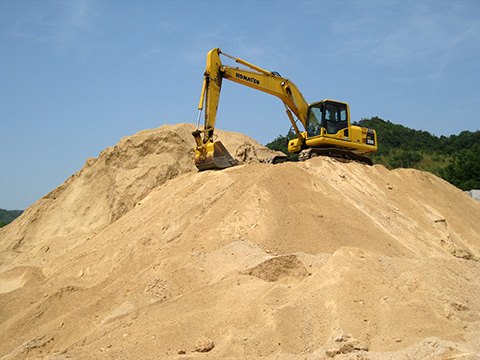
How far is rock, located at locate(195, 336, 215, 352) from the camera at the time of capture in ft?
22.0

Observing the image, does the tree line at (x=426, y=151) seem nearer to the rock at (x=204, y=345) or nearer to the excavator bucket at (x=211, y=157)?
the excavator bucket at (x=211, y=157)

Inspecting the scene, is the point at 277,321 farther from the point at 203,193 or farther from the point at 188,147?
the point at 188,147

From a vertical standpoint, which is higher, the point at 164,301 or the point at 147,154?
the point at 147,154

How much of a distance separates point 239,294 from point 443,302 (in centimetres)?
324

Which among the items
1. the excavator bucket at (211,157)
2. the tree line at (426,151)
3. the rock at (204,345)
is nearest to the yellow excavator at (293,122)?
the excavator bucket at (211,157)

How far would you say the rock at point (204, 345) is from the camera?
264 inches

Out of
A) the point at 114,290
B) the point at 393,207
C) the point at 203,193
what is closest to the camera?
the point at 114,290

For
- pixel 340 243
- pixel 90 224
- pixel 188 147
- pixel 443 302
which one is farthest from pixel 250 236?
pixel 90 224

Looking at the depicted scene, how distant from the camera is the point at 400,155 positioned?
141 ft

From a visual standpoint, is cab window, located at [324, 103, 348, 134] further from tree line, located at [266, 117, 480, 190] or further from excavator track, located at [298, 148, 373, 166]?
tree line, located at [266, 117, 480, 190]

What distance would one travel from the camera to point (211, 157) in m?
14.3

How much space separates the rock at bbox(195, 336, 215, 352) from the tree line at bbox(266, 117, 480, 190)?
28186 mm

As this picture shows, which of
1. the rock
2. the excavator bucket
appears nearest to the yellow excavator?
the excavator bucket

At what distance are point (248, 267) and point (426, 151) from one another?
1576 inches
